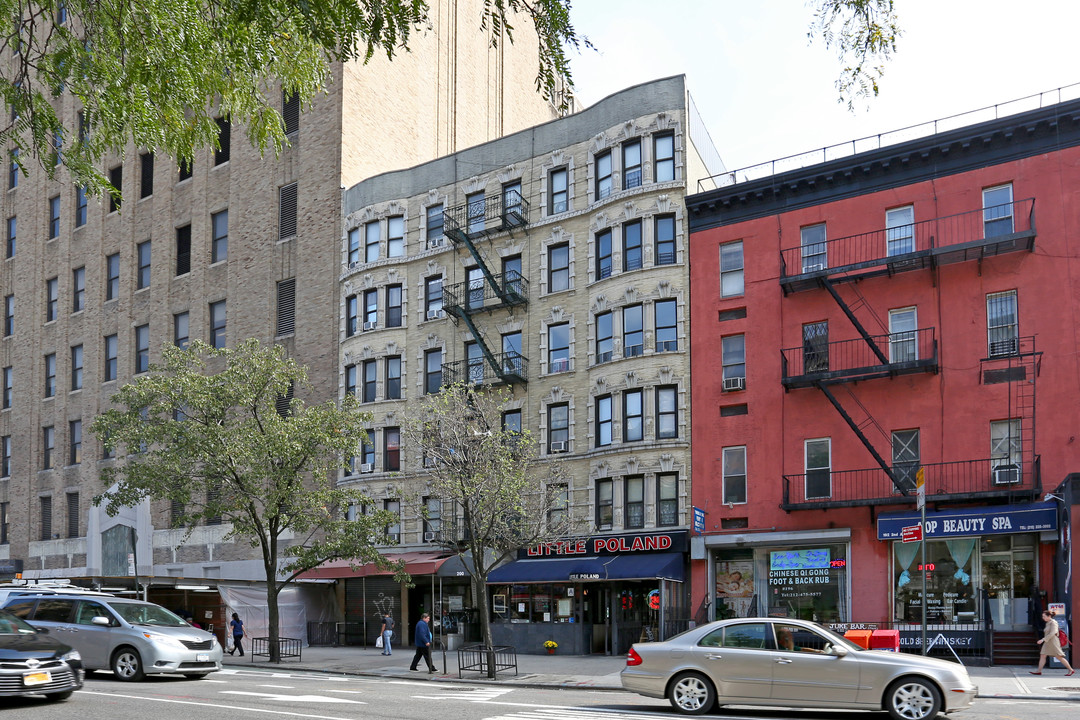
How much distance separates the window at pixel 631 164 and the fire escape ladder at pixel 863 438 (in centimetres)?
950

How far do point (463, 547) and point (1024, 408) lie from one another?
15.3 metres

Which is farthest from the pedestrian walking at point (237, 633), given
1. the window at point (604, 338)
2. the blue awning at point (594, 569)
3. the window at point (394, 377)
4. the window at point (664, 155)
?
the window at point (664, 155)

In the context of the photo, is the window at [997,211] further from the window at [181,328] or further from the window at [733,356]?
the window at [181,328]

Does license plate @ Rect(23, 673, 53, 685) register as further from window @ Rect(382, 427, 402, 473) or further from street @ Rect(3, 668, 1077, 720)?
window @ Rect(382, 427, 402, 473)

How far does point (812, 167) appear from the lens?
32.2 m

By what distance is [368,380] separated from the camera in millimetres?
41719

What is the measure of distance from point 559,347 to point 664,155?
7477 millimetres

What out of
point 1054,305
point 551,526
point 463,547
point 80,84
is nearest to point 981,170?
point 1054,305

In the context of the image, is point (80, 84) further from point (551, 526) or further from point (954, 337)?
point (954, 337)

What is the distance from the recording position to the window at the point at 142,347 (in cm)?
5131

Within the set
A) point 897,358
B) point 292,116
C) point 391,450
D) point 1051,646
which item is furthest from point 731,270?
point 292,116

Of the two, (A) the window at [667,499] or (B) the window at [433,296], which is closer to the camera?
(A) the window at [667,499]

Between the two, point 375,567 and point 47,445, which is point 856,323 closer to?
point 375,567

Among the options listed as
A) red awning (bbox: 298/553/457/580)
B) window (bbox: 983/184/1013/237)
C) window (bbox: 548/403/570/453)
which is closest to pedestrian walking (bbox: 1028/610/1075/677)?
window (bbox: 983/184/1013/237)
